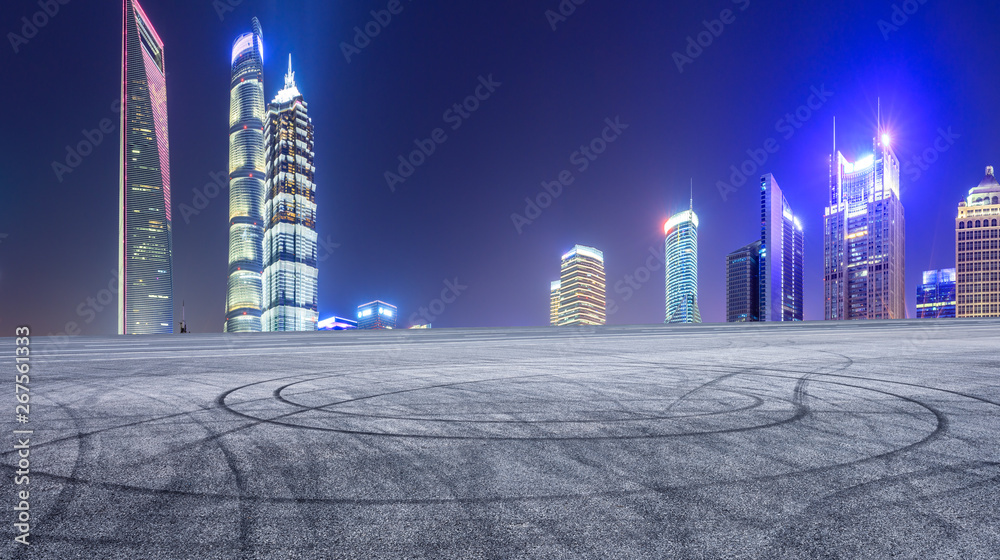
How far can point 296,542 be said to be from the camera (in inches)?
99.8

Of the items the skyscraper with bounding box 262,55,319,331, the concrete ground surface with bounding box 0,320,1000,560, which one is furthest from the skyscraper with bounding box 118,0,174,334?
the concrete ground surface with bounding box 0,320,1000,560

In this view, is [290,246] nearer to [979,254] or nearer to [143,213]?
[143,213]

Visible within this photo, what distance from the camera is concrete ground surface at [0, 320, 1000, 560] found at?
256 cm

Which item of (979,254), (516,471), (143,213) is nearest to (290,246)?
(143,213)

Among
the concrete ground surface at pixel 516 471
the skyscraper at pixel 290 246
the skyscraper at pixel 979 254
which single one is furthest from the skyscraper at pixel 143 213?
the skyscraper at pixel 979 254

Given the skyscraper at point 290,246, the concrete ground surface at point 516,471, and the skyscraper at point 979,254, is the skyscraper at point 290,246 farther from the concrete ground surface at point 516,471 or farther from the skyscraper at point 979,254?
the skyscraper at point 979,254

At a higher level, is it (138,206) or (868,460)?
(138,206)

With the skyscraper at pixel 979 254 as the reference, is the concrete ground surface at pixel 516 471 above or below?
below

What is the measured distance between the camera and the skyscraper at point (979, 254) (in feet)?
506

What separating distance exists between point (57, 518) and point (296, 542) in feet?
5.02

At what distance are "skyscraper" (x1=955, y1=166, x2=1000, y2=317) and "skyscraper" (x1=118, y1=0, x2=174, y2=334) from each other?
10035 inches

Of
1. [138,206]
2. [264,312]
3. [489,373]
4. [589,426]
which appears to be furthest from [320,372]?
[264,312]

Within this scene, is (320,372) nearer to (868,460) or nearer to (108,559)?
(108,559)

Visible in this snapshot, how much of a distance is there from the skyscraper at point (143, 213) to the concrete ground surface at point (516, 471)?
179 meters
